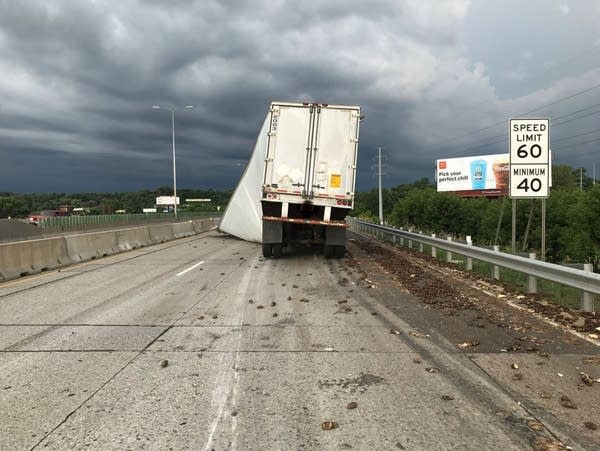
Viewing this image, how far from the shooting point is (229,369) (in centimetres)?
520

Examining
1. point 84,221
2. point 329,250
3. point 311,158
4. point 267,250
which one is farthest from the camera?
point 84,221

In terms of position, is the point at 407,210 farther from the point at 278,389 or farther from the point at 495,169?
the point at 278,389

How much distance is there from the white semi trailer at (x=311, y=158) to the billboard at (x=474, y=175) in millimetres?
61990

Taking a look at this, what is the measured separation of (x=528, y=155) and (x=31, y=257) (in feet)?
43.1

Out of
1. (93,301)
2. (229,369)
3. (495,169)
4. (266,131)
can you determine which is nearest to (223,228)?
(266,131)

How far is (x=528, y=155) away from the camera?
10984mm

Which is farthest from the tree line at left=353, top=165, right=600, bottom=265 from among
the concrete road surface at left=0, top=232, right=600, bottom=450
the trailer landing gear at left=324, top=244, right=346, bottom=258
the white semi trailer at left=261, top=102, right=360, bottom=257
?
the concrete road surface at left=0, top=232, right=600, bottom=450

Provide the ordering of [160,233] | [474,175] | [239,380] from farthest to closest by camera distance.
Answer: [474,175]
[160,233]
[239,380]

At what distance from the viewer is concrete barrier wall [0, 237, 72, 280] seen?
12414 mm

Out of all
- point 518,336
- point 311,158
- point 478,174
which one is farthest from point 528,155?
point 478,174

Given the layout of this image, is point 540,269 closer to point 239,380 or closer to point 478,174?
point 239,380

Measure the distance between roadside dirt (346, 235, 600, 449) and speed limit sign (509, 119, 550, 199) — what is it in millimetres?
2296

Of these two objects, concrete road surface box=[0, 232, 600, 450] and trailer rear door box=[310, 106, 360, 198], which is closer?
concrete road surface box=[0, 232, 600, 450]

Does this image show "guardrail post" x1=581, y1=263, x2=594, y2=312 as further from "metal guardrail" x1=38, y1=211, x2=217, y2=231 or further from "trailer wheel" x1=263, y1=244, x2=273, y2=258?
"metal guardrail" x1=38, y1=211, x2=217, y2=231
